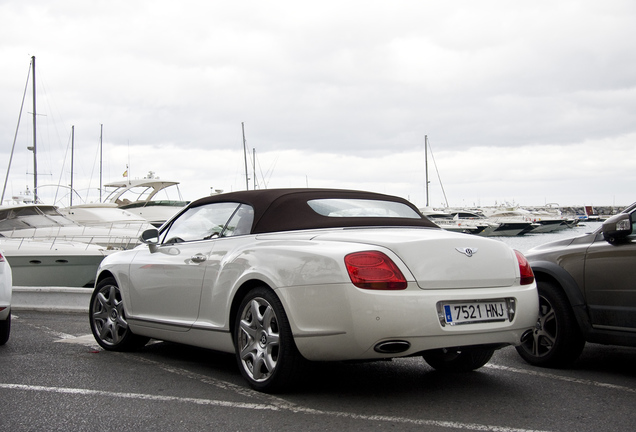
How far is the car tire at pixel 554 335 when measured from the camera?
19.1 feet

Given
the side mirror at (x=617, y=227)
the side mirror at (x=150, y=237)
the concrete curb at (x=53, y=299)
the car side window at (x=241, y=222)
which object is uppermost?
the car side window at (x=241, y=222)

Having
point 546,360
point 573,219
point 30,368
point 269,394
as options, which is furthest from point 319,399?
point 573,219

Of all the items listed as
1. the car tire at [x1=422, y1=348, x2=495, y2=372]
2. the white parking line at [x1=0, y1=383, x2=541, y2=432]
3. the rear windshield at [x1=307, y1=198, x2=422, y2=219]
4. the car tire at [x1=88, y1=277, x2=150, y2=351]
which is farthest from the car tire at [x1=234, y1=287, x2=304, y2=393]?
the car tire at [x1=88, y1=277, x2=150, y2=351]

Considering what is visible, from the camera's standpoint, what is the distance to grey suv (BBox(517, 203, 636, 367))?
5.39 metres

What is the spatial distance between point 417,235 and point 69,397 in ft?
8.52

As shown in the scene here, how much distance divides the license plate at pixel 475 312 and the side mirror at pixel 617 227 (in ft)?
4.20

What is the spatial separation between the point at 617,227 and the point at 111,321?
4.61 meters

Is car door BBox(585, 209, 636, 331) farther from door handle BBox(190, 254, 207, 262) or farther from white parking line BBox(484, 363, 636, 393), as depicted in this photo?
door handle BBox(190, 254, 207, 262)

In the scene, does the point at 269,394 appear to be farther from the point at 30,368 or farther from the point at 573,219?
the point at 573,219

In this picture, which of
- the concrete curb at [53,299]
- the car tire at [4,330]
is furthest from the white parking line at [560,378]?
the concrete curb at [53,299]

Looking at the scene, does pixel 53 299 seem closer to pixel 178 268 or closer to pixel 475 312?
pixel 178 268

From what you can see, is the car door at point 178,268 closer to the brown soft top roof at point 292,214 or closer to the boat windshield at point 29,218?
the brown soft top roof at point 292,214

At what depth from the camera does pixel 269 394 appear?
15.8ft

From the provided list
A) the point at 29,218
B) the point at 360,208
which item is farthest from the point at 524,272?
the point at 29,218
